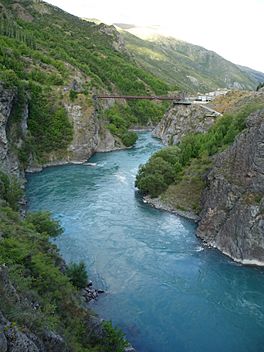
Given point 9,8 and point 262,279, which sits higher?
point 9,8

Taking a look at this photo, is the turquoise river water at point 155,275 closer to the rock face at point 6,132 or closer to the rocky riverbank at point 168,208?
the rocky riverbank at point 168,208

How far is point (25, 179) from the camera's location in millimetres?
61969

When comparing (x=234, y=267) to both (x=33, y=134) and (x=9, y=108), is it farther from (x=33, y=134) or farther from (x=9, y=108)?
(x=33, y=134)

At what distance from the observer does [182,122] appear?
98.2m

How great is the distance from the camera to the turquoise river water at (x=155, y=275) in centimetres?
2898

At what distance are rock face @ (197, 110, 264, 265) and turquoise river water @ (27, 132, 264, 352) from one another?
163cm

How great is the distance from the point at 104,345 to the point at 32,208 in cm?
2781

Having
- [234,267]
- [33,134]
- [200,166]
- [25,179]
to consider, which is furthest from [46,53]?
[234,267]

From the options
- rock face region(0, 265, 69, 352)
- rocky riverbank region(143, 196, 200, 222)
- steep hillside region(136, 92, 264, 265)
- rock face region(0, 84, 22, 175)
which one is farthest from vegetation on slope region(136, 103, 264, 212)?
rock face region(0, 265, 69, 352)

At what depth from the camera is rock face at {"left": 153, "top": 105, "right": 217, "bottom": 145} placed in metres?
88.3

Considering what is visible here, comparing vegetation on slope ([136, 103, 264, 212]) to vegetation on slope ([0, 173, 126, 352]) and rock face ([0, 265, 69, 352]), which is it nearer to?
vegetation on slope ([0, 173, 126, 352])

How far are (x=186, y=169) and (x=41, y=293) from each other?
36344mm

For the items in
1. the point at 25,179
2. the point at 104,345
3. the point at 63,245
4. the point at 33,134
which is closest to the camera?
the point at 104,345

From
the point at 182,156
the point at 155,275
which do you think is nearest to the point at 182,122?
the point at 182,156
